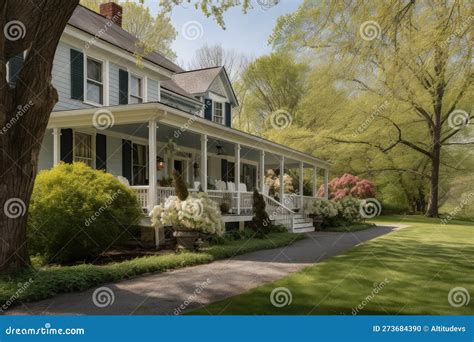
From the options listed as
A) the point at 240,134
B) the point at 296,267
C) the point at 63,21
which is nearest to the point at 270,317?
the point at 296,267

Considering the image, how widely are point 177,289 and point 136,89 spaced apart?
13.1 meters

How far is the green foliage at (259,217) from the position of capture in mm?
15434

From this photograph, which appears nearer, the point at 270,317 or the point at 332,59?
the point at 270,317

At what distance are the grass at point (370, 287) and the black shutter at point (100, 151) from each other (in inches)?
346

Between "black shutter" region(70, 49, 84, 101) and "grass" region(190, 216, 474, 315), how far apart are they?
1016 centimetres

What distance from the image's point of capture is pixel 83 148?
15.0 meters

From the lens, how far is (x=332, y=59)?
430 inches

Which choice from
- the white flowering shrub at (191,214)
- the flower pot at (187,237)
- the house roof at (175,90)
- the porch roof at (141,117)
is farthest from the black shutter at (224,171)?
the flower pot at (187,237)

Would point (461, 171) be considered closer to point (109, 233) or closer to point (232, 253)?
point (232, 253)

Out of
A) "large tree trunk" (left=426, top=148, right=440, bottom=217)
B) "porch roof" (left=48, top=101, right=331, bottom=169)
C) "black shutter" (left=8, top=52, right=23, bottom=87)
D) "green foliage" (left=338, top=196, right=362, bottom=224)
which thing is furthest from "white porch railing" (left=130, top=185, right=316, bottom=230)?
"large tree trunk" (left=426, top=148, right=440, bottom=217)

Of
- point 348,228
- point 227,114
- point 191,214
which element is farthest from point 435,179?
point 191,214

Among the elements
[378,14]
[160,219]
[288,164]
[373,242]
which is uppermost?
[378,14]

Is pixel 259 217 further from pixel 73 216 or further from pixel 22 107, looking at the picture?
pixel 22 107

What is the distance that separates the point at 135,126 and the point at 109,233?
18.0 ft
